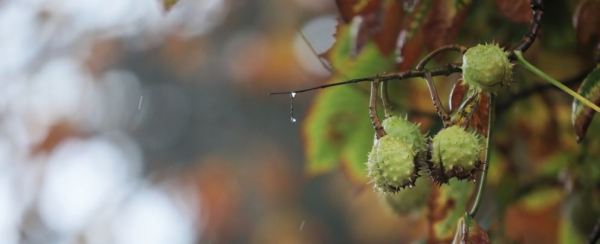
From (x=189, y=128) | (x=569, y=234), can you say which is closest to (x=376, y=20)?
(x=569, y=234)

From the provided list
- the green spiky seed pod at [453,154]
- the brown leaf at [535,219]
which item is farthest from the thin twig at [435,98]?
the brown leaf at [535,219]

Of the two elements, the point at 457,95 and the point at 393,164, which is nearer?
the point at 393,164

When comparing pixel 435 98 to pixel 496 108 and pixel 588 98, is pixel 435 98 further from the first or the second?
pixel 496 108

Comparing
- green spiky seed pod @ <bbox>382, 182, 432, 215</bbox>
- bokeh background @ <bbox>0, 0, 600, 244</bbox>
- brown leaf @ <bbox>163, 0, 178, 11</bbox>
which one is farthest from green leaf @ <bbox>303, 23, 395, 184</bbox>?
bokeh background @ <bbox>0, 0, 600, 244</bbox>

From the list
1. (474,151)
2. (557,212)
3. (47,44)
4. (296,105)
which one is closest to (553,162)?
(557,212)

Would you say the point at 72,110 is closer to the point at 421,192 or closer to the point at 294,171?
the point at 294,171

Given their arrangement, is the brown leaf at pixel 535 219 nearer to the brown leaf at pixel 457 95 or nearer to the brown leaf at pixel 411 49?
the brown leaf at pixel 411 49

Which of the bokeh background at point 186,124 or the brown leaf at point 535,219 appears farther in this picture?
the bokeh background at point 186,124
